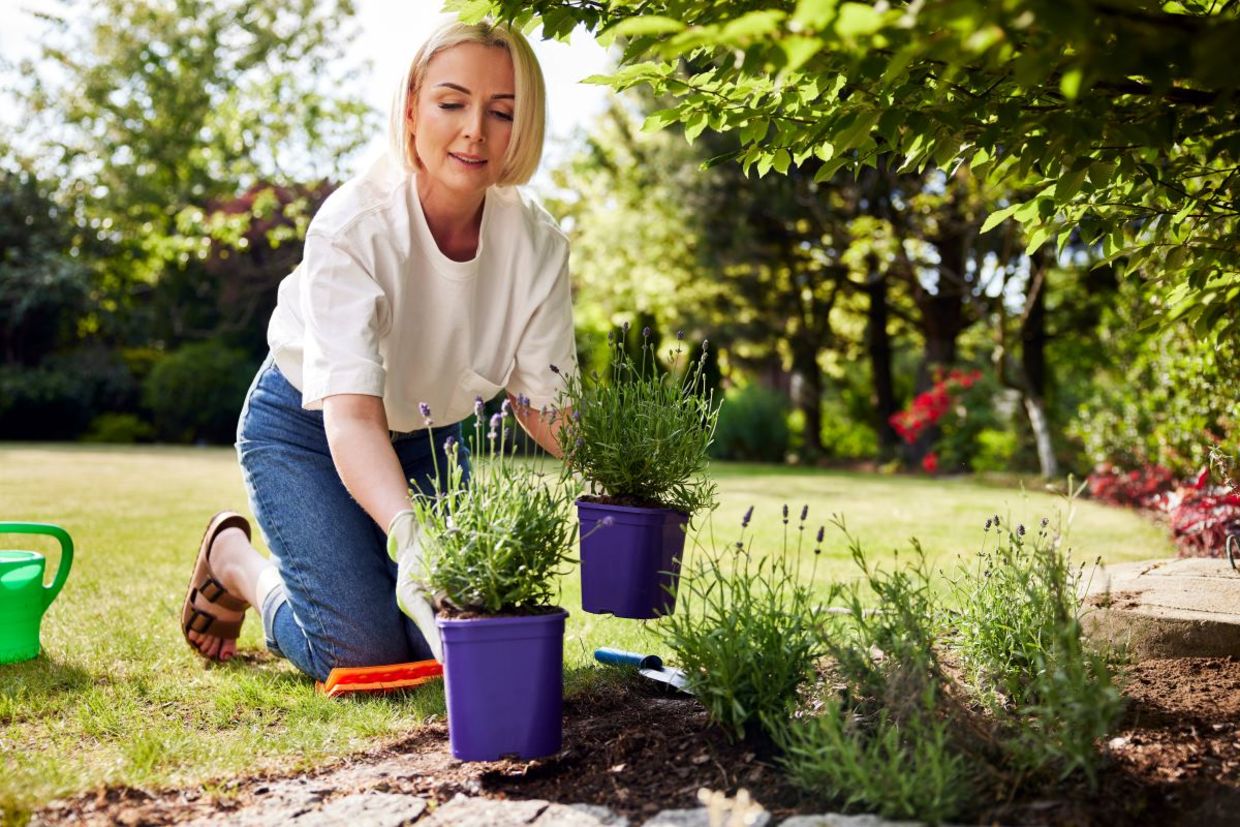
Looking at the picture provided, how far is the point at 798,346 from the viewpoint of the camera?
16.1 m

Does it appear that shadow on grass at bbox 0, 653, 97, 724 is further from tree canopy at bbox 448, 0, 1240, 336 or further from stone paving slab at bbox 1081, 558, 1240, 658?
stone paving slab at bbox 1081, 558, 1240, 658

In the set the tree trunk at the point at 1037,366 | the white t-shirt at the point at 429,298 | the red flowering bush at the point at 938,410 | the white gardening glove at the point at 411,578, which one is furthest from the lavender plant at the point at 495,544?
the red flowering bush at the point at 938,410

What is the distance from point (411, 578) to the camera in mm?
2154

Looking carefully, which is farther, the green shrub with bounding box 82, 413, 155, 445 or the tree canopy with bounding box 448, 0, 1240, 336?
the green shrub with bounding box 82, 413, 155, 445

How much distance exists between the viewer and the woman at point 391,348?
2.56m

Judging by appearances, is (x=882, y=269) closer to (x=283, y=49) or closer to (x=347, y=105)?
(x=347, y=105)

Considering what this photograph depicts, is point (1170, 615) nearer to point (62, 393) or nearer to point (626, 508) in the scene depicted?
point (626, 508)

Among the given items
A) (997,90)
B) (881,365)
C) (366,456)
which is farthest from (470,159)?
(881,365)

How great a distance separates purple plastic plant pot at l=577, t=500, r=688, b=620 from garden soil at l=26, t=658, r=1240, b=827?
26cm

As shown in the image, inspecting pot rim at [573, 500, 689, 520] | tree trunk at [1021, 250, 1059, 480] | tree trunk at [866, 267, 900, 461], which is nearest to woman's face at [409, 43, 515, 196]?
pot rim at [573, 500, 689, 520]

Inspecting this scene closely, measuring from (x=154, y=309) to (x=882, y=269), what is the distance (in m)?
12.9

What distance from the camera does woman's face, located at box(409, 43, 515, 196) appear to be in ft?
8.71

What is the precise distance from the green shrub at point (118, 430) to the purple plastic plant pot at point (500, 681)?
56.4ft

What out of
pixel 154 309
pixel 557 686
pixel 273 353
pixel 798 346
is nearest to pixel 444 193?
pixel 273 353
